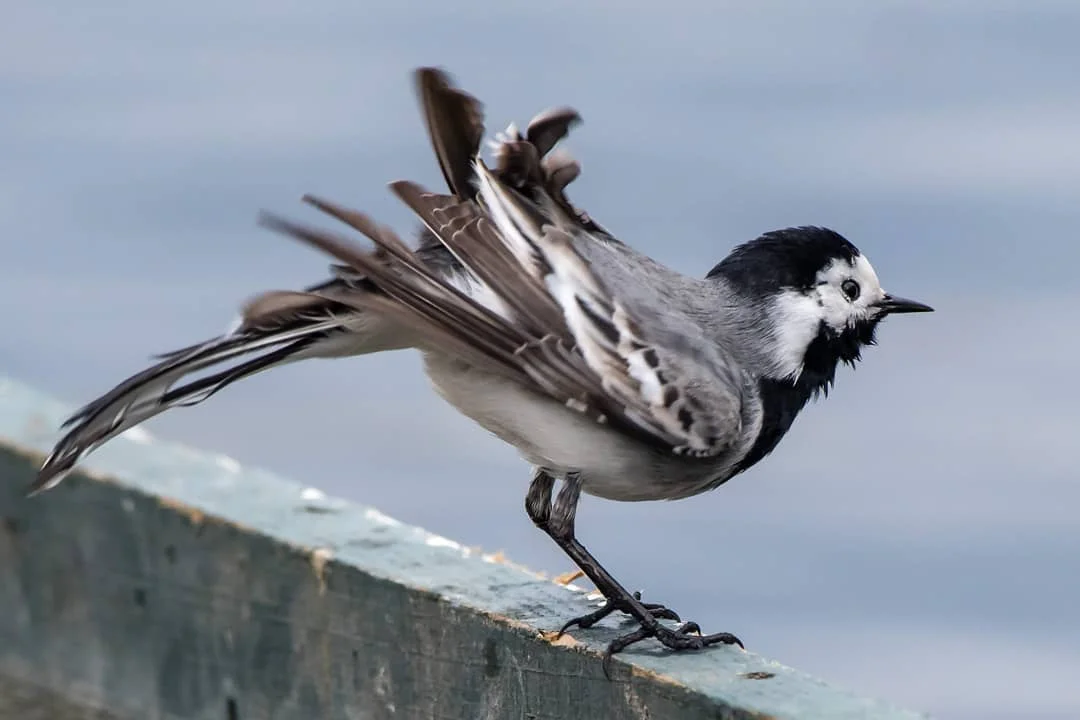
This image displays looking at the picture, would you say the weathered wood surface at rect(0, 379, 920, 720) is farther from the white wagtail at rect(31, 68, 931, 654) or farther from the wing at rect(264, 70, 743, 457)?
the wing at rect(264, 70, 743, 457)

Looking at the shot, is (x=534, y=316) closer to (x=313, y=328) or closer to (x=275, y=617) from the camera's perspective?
(x=313, y=328)

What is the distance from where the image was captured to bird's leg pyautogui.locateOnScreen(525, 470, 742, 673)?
16.2 feet

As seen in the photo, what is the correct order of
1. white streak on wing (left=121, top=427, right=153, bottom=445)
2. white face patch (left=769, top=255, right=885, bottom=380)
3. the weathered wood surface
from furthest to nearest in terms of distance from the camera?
white streak on wing (left=121, top=427, right=153, bottom=445) → white face patch (left=769, top=255, right=885, bottom=380) → the weathered wood surface

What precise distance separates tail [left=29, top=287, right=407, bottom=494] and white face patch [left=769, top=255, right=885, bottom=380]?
1025 mm

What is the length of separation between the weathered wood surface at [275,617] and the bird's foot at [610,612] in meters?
0.05

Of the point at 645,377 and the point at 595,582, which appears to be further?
the point at 595,582

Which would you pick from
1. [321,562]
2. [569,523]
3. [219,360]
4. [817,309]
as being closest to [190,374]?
[219,360]

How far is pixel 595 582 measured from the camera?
5.43 meters

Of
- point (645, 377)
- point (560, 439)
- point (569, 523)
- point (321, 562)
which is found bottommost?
point (321, 562)

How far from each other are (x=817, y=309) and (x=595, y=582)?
3.07 ft

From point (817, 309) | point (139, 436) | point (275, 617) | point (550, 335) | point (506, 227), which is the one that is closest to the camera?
point (550, 335)

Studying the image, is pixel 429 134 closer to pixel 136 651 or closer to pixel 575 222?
pixel 575 222

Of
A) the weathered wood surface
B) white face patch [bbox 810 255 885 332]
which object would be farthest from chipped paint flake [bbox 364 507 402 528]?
white face patch [bbox 810 255 885 332]

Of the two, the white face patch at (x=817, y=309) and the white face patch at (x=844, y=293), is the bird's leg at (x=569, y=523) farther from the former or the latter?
the white face patch at (x=844, y=293)
